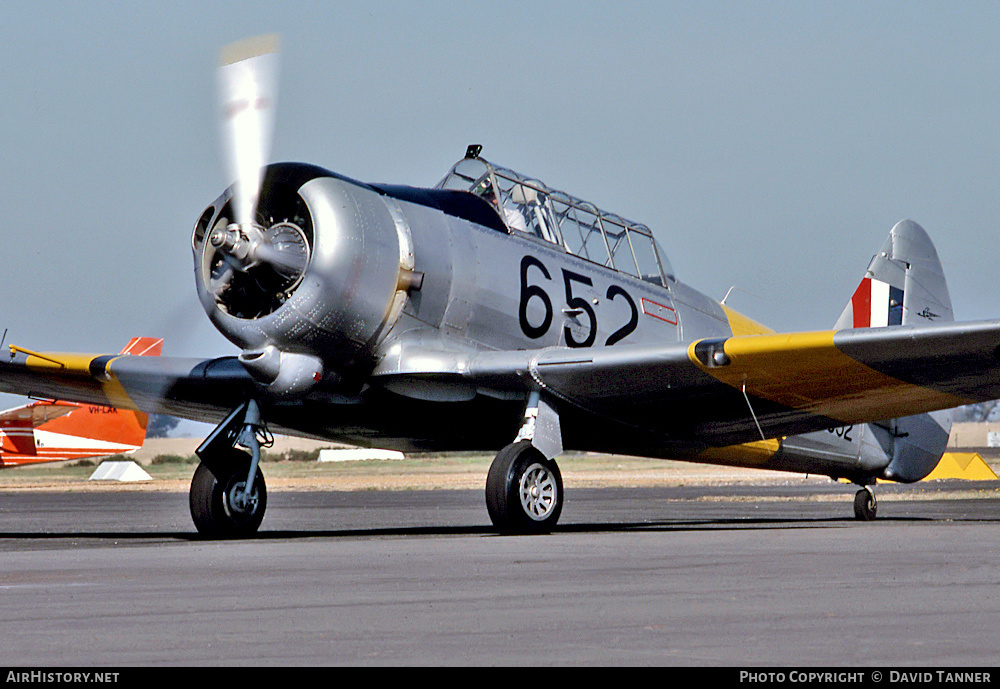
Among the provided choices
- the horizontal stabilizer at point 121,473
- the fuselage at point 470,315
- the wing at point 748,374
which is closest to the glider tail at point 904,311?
the fuselage at point 470,315

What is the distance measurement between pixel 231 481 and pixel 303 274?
228cm

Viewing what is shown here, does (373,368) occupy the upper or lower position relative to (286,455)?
upper

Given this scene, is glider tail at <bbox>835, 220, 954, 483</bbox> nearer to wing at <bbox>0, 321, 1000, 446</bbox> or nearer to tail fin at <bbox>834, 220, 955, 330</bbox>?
tail fin at <bbox>834, 220, 955, 330</bbox>

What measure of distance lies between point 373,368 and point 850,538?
166 inches

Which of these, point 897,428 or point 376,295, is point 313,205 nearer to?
point 376,295

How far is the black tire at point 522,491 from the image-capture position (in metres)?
10.5

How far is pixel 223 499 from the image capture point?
11438 millimetres

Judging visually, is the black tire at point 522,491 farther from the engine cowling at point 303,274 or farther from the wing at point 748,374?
the engine cowling at point 303,274

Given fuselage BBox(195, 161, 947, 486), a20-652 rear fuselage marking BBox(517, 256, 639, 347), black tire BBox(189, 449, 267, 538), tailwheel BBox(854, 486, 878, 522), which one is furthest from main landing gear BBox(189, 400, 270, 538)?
tailwheel BBox(854, 486, 878, 522)

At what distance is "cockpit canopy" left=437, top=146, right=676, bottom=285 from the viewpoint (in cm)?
1219

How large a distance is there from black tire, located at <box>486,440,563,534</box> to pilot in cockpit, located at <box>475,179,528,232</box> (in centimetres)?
238

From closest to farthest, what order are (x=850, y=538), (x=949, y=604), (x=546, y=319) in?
(x=949, y=604) < (x=850, y=538) < (x=546, y=319)
